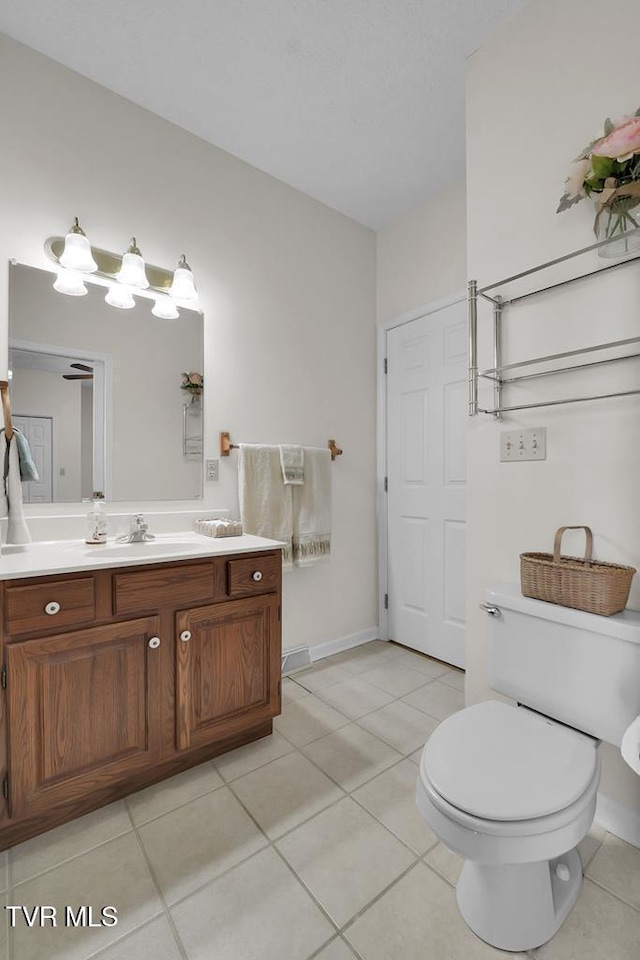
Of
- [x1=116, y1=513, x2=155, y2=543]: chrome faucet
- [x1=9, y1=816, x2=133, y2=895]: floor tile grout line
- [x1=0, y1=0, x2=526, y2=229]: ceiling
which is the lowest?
[x1=9, y1=816, x2=133, y2=895]: floor tile grout line

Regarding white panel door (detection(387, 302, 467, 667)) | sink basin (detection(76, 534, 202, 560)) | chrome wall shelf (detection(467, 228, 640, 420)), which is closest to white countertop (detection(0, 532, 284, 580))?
sink basin (detection(76, 534, 202, 560))

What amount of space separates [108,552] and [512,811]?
1.43 meters

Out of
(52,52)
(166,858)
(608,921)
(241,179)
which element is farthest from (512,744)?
(52,52)

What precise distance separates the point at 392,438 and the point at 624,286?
61.0 inches

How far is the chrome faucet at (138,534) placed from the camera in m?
1.80

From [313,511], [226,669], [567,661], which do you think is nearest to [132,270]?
[313,511]

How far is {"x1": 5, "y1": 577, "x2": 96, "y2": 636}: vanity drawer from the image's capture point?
125 centimetres

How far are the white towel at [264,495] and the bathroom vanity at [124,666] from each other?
16.3 inches

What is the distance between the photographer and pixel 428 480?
2568 mm

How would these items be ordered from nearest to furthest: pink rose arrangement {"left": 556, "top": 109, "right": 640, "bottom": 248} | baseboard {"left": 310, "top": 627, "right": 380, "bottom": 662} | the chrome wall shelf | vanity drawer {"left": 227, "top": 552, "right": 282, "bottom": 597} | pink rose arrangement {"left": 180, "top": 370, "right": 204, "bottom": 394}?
pink rose arrangement {"left": 556, "top": 109, "right": 640, "bottom": 248}
the chrome wall shelf
vanity drawer {"left": 227, "top": 552, "right": 282, "bottom": 597}
pink rose arrangement {"left": 180, "top": 370, "right": 204, "bottom": 394}
baseboard {"left": 310, "top": 627, "right": 380, "bottom": 662}

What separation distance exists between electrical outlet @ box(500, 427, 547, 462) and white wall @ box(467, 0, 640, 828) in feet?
0.08

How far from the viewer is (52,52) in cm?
171

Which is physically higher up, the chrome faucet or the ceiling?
the ceiling

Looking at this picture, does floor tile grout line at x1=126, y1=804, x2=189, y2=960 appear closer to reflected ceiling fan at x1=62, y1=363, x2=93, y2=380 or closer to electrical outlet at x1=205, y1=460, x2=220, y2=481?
electrical outlet at x1=205, y1=460, x2=220, y2=481
